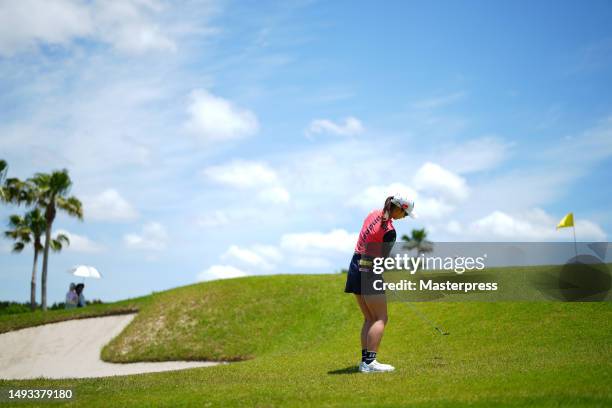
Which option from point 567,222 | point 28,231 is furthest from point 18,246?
point 567,222

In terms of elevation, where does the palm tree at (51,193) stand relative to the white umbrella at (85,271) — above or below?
above

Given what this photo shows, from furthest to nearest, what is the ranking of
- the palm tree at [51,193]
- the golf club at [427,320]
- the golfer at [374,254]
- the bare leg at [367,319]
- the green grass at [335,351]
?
the palm tree at [51,193], the golf club at [427,320], the bare leg at [367,319], the golfer at [374,254], the green grass at [335,351]

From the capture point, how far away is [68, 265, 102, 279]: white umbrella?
36375 millimetres

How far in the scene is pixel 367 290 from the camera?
11734mm

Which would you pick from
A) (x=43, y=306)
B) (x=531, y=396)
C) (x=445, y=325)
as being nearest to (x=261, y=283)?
(x=445, y=325)

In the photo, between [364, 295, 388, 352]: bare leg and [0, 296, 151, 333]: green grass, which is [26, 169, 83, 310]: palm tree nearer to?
[0, 296, 151, 333]: green grass

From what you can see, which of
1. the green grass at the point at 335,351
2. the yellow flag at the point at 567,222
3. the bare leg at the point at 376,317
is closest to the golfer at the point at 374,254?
the bare leg at the point at 376,317

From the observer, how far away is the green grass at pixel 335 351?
9.46 m

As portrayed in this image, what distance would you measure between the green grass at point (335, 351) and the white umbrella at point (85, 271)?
13.2ft

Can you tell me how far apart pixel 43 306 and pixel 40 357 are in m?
28.4

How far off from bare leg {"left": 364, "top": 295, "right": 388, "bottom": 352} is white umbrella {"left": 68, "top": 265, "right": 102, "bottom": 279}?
28.6m

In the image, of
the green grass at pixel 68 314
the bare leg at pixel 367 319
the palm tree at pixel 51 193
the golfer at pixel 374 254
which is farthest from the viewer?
the palm tree at pixel 51 193

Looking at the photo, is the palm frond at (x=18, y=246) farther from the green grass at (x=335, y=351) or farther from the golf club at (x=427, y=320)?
the golf club at (x=427, y=320)

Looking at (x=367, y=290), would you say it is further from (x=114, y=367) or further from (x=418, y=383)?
(x=114, y=367)
